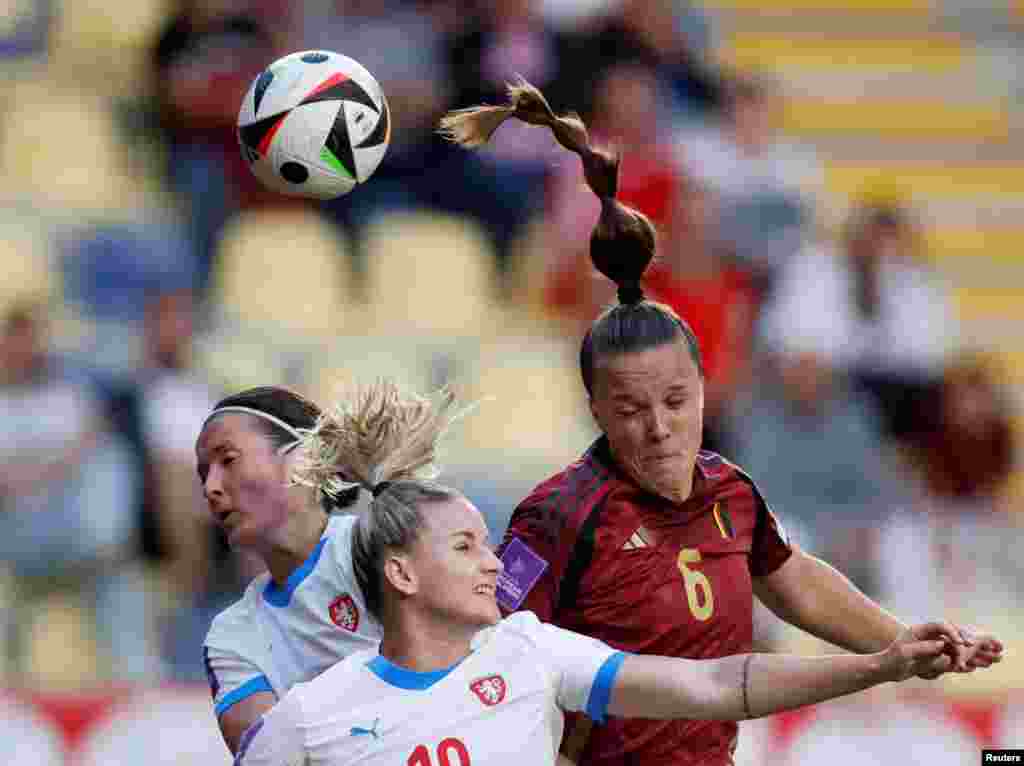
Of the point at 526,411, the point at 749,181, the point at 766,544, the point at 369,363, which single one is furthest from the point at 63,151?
the point at 766,544

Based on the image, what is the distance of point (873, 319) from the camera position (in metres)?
8.67

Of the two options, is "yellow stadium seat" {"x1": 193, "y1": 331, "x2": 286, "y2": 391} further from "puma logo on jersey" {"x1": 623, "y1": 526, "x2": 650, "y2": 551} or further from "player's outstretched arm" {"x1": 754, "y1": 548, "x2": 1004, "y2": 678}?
"puma logo on jersey" {"x1": 623, "y1": 526, "x2": 650, "y2": 551}

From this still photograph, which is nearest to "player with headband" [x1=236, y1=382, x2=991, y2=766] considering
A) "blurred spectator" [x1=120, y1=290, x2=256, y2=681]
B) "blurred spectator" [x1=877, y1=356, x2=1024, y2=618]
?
"blurred spectator" [x1=120, y1=290, x2=256, y2=681]

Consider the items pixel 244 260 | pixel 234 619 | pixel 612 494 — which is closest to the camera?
pixel 612 494

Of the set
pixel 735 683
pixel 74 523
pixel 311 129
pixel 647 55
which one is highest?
pixel 647 55

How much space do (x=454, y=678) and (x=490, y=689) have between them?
0.07 meters

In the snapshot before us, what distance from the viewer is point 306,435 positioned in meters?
4.28

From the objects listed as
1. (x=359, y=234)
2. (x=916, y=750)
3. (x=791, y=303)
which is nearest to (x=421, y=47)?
(x=359, y=234)

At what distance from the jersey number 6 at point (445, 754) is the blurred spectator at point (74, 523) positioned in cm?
383

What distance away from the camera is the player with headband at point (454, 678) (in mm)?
3512

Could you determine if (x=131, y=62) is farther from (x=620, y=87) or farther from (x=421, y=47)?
(x=620, y=87)

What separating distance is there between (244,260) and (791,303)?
7.97ft

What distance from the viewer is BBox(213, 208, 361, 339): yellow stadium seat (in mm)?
8156

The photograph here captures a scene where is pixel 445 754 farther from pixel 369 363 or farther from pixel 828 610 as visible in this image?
pixel 369 363
